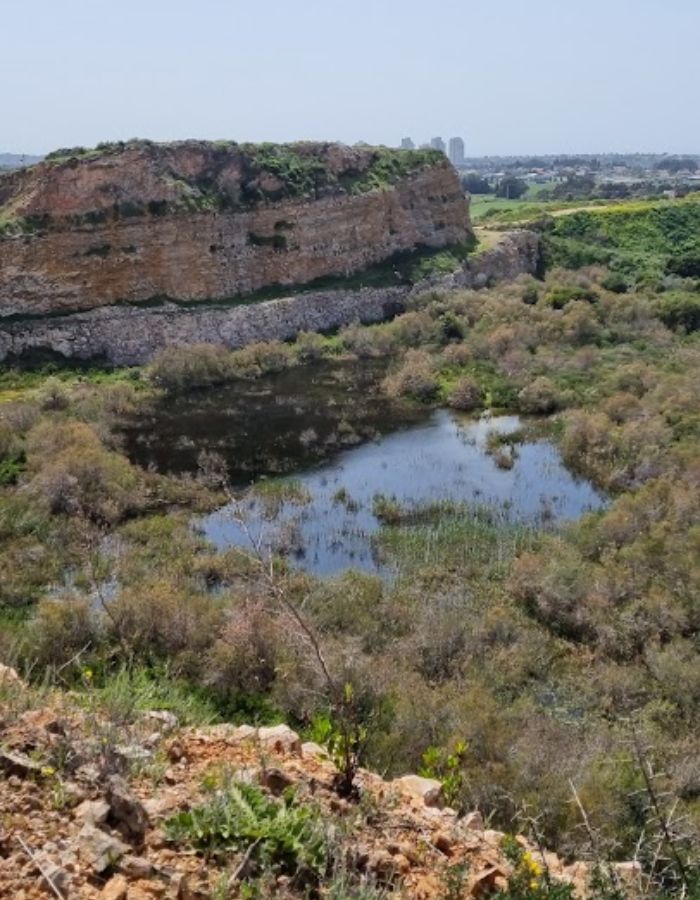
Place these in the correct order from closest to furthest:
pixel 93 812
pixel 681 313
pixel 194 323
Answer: pixel 93 812 → pixel 194 323 → pixel 681 313

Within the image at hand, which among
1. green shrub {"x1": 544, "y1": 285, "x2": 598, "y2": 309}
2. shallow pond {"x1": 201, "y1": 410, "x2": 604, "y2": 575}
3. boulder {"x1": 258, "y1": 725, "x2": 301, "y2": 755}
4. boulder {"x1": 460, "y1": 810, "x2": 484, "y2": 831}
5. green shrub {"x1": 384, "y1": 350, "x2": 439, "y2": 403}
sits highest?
green shrub {"x1": 544, "y1": 285, "x2": 598, "y2": 309}

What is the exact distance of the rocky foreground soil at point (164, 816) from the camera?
4.50 m

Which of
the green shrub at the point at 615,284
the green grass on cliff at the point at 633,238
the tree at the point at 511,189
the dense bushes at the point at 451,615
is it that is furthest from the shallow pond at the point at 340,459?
the tree at the point at 511,189

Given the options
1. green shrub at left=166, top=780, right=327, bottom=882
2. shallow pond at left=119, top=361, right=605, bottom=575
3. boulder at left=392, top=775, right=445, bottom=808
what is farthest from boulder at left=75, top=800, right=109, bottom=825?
shallow pond at left=119, top=361, right=605, bottom=575

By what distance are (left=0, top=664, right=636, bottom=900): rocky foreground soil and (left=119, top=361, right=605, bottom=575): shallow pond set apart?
11.6 metres

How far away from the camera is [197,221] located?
135ft

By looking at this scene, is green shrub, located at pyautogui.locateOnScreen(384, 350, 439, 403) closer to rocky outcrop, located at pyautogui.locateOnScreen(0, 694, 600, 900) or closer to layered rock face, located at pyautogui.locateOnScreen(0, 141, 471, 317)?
layered rock face, located at pyautogui.locateOnScreen(0, 141, 471, 317)

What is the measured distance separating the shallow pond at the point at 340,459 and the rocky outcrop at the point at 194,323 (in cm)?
462

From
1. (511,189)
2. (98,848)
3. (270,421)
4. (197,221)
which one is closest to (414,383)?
(270,421)

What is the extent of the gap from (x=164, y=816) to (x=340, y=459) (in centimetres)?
2280

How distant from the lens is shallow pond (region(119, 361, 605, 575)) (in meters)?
21.7

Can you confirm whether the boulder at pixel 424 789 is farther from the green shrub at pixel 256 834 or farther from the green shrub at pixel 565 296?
the green shrub at pixel 565 296

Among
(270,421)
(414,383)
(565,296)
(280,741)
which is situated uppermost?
(565,296)

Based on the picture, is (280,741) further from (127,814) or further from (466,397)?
(466,397)
